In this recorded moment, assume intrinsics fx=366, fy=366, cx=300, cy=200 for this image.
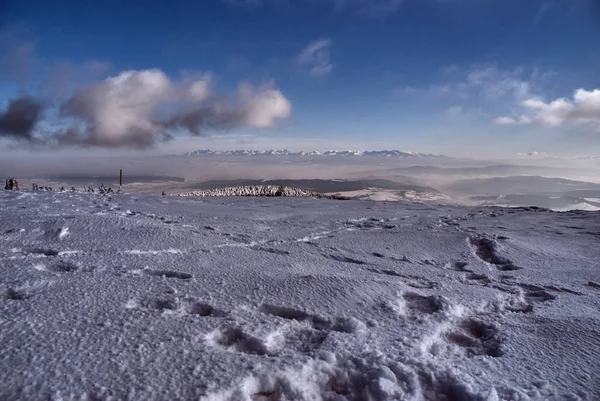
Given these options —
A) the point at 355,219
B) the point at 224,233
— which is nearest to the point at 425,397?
the point at 224,233

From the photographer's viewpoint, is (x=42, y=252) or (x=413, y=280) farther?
(x=42, y=252)

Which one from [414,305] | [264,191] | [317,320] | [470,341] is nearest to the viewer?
[470,341]

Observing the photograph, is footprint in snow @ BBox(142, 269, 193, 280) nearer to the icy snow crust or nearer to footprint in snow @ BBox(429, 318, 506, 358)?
the icy snow crust

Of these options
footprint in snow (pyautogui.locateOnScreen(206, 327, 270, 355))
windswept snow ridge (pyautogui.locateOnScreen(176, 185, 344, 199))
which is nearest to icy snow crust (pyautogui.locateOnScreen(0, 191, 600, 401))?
footprint in snow (pyautogui.locateOnScreen(206, 327, 270, 355))

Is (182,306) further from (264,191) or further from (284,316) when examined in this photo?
(264,191)

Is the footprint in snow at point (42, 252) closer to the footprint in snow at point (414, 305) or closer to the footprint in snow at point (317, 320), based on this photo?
the footprint in snow at point (317, 320)

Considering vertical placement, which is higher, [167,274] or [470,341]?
[167,274]

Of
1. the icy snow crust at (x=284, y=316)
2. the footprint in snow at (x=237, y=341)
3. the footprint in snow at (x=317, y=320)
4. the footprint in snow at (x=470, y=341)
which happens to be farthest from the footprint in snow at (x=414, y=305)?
the footprint in snow at (x=237, y=341)

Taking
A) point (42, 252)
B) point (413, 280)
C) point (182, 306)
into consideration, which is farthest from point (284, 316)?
point (42, 252)

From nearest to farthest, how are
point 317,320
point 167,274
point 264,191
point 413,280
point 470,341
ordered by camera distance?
point 470,341, point 317,320, point 167,274, point 413,280, point 264,191
